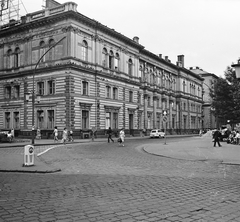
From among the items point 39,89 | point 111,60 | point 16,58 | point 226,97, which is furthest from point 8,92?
point 226,97

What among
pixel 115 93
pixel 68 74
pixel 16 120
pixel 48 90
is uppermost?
pixel 68 74

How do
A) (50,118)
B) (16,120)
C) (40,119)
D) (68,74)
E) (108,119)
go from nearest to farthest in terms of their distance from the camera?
1. (68,74)
2. (50,118)
3. (40,119)
4. (16,120)
5. (108,119)

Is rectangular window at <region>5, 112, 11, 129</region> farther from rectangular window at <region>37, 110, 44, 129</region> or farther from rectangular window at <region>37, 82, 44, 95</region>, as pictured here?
rectangular window at <region>37, 82, 44, 95</region>

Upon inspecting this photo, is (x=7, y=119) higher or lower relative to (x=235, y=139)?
higher

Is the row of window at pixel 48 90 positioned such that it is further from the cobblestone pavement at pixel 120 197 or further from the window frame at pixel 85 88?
the cobblestone pavement at pixel 120 197

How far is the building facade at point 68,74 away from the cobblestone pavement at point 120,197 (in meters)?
26.1

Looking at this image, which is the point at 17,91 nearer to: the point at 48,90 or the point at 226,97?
the point at 48,90

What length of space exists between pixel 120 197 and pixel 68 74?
3386 cm

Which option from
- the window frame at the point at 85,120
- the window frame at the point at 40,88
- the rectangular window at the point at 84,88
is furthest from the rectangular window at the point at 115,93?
the window frame at the point at 40,88

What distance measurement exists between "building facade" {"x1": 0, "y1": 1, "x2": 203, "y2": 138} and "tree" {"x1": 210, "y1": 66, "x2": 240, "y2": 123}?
1508 cm

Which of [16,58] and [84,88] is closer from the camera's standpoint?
[84,88]

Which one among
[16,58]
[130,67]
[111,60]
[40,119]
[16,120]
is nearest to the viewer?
[40,119]

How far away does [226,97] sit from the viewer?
1698 inches

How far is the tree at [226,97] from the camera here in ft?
136
